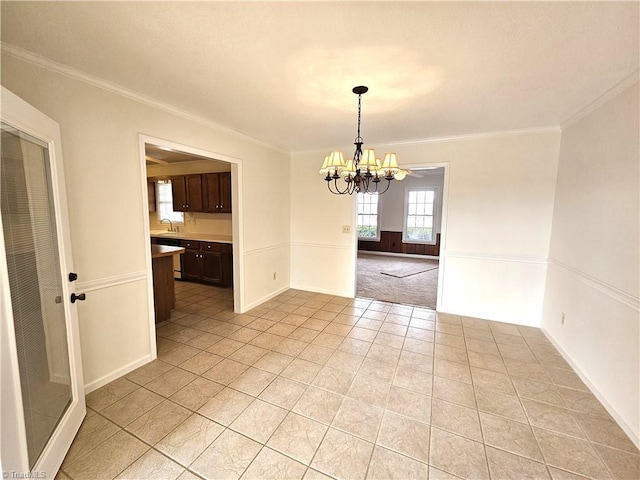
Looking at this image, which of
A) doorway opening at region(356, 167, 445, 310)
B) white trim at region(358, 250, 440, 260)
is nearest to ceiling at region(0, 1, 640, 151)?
doorway opening at region(356, 167, 445, 310)

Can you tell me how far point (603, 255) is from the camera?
2211 millimetres

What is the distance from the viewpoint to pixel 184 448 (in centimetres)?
167

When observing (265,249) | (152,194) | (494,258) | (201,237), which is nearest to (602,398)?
(494,258)

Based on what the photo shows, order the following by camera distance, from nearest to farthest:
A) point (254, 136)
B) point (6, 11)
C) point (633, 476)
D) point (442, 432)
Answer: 1. point (6, 11)
2. point (633, 476)
3. point (442, 432)
4. point (254, 136)

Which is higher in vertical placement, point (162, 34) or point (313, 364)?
point (162, 34)

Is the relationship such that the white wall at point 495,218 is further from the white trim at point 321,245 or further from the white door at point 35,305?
the white door at point 35,305

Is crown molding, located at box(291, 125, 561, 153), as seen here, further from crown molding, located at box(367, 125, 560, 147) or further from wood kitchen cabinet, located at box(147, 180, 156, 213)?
wood kitchen cabinet, located at box(147, 180, 156, 213)

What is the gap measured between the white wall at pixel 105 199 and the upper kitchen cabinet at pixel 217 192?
198 centimetres

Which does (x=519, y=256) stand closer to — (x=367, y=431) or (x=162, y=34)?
(x=367, y=431)

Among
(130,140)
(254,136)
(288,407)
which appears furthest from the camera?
(254,136)

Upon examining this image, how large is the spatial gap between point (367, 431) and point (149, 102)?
3170 mm

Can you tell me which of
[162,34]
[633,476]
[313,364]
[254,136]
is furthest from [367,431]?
[254,136]

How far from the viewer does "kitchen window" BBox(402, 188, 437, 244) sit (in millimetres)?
8078

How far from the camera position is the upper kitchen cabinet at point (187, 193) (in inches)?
205
